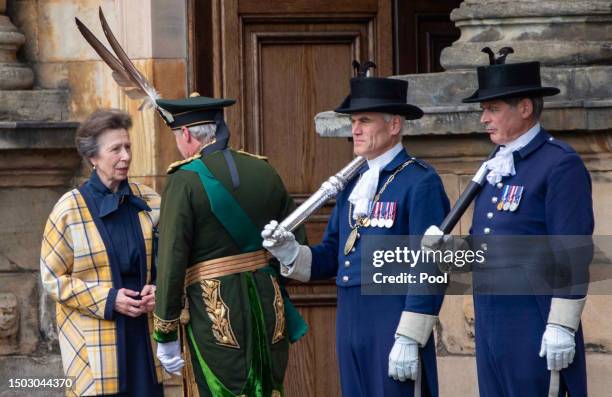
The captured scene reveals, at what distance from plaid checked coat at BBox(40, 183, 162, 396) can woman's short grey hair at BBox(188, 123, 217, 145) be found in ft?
1.61

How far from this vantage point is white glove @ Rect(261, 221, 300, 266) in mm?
6750

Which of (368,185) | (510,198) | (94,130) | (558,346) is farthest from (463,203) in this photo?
(94,130)

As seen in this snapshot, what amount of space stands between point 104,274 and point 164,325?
45 cm

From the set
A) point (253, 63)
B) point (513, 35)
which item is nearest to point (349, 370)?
point (513, 35)

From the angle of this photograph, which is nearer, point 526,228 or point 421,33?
point 526,228

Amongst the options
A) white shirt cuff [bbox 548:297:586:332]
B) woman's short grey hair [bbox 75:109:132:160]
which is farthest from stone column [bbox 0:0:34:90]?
white shirt cuff [bbox 548:297:586:332]

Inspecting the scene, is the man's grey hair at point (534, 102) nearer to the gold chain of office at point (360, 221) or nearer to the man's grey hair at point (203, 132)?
the gold chain of office at point (360, 221)

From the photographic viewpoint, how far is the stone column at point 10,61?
9.05 m

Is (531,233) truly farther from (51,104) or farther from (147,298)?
(51,104)

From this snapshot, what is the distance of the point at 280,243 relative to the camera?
6.80 m

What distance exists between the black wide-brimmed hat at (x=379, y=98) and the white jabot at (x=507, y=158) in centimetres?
42

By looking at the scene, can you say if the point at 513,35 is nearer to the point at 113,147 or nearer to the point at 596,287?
the point at 596,287

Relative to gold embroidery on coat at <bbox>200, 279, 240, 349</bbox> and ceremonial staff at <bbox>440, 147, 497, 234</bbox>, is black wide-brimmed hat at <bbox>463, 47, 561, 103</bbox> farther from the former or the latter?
gold embroidery on coat at <bbox>200, 279, 240, 349</bbox>

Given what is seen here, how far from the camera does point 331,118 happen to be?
778cm
